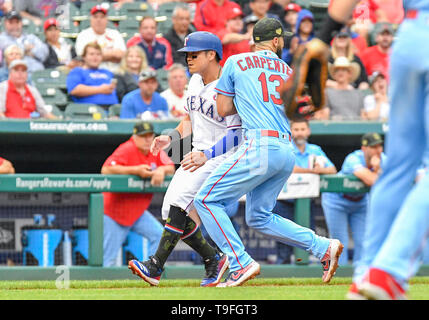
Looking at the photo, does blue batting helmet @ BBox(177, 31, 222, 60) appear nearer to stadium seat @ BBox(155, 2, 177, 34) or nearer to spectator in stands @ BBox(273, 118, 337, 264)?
spectator in stands @ BBox(273, 118, 337, 264)

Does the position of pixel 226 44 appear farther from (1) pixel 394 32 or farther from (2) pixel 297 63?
(2) pixel 297 63

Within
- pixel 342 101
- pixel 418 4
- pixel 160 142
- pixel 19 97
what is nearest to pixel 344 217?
pixel 342 101

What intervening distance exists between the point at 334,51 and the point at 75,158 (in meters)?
3.78

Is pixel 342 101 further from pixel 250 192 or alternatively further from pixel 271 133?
pixel 271 133

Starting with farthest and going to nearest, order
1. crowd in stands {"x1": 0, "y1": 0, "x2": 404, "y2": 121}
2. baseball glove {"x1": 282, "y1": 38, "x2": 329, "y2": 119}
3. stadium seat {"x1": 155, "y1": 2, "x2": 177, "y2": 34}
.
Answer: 1. stadium seat {"x1": 155, "y1": 2, "x2": 177, "y2": 34}
2. crowd in stands {"x1": 0, "y1": 0, "x2": 404, "y2": 121}
3. baseball glove {"x1": 282, "y1": 38, "x2": 329, "y2": 119}

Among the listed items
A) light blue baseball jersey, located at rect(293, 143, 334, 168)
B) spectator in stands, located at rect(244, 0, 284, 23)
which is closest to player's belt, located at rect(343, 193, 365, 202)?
light blue baseball jersey, located at rect(293, 143, 334, 168)

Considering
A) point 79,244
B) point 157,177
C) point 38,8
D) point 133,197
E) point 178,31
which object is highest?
point 38,8

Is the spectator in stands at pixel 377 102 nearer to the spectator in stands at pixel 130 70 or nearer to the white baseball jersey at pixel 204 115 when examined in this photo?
the spectator in stands at pixel 130 70

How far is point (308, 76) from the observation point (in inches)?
161

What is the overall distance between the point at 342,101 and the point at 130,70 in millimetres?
2657

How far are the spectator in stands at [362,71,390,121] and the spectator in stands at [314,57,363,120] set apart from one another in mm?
83

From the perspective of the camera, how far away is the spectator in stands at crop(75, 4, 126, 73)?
1043 centimetres

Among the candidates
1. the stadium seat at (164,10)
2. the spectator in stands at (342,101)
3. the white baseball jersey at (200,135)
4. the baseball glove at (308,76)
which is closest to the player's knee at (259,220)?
the white baseball jersey at (200,135)
